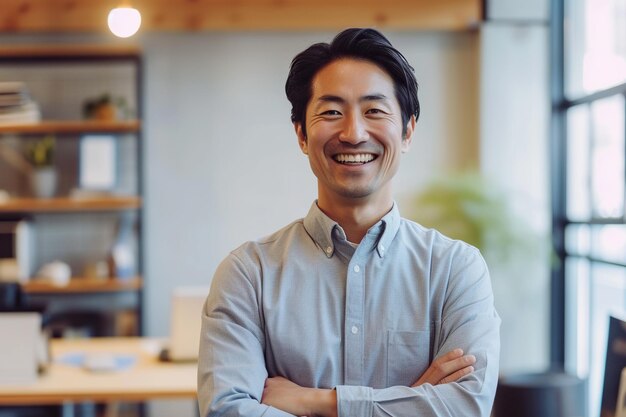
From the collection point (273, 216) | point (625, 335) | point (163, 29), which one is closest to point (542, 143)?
point (273, 216)

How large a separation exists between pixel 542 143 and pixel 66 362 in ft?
10.3

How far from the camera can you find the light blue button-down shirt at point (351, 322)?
153cm

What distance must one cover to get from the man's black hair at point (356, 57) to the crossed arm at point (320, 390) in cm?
46

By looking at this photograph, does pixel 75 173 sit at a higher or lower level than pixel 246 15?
lower

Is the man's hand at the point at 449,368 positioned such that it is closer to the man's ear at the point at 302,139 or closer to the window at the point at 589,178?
the man's ear at the point at 302,139

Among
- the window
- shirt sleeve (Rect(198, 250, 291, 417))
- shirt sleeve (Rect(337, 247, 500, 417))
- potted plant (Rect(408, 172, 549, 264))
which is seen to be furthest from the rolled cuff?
potted plant (Rect(408, 172, 549, 264))

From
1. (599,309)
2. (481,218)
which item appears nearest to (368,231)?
(481,218)

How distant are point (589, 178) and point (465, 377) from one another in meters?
3.30

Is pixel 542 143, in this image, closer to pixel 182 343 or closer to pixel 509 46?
pixel 509 46

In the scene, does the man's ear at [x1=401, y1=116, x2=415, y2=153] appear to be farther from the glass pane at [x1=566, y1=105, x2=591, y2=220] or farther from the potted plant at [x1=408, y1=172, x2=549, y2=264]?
the glass pane at [x1=566, y1=105, x2=591, y2=220]

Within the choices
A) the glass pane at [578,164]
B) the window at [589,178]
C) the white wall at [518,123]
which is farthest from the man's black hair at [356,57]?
the white wall at [518,123]

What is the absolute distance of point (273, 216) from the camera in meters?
5.29

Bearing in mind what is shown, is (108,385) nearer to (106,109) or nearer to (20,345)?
(20,345)

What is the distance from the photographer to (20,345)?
3211mm
